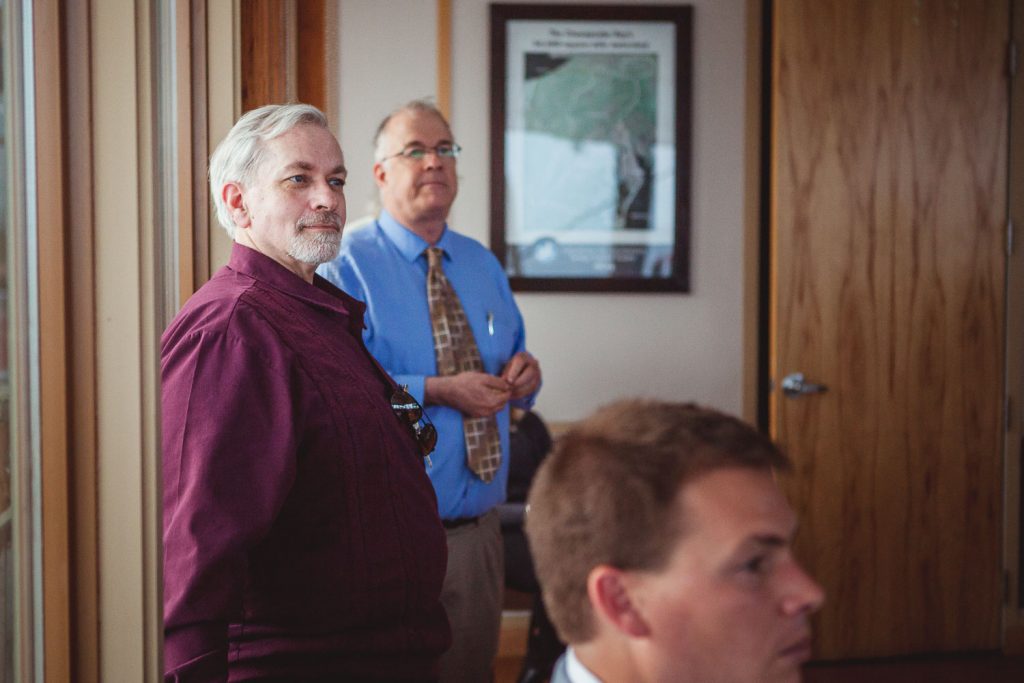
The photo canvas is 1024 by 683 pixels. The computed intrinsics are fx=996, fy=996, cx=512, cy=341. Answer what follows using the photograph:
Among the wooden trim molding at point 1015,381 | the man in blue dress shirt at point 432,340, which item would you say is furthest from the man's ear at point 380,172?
the wooden trim molding at point 1015,381

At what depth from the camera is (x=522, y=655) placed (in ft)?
11.5

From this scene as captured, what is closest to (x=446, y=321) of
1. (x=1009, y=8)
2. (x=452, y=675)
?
(x=452, y=675)

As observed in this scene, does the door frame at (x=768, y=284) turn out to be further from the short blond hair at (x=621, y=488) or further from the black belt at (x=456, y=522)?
the short blond hair at (x=621, y=488)

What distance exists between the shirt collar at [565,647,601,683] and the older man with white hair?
0.38 meters

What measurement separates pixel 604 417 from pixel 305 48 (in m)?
2.44

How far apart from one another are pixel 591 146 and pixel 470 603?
1848 mm

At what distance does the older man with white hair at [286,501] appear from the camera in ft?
3.95

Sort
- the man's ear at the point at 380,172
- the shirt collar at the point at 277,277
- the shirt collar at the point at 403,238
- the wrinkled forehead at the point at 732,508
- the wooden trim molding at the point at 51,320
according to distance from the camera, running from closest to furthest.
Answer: the wrinkled forehead at the point at 732,508 → the wooden trim molding at the point at 51,320 → the shirt collar at the point at 277,277 → the shirt collar at the point at 403,238 → the man's ear at the point at 380,172

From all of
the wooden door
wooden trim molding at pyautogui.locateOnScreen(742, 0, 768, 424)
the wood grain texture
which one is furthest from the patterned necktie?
wooden trim molding at pyautogui.locateOnScreen(742, 0, 768, 424)

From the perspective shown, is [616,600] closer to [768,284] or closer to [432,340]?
[432,340]

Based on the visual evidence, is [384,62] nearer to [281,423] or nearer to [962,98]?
[962,98]

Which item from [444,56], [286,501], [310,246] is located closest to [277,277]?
[310,246]

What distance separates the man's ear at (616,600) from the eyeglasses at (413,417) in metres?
0.58

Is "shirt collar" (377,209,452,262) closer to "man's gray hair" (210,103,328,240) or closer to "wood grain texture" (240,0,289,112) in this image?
"wood grain texture" (240,0,289,112)
